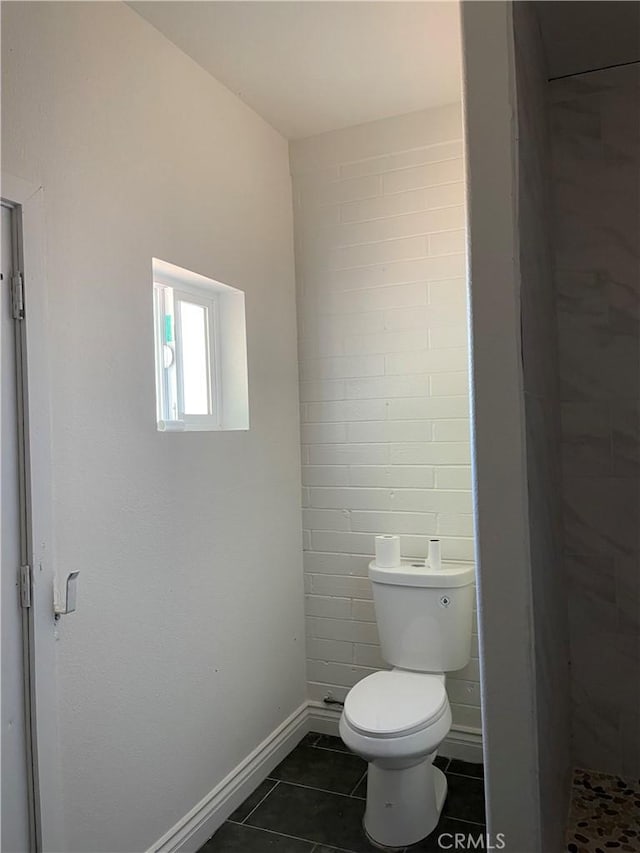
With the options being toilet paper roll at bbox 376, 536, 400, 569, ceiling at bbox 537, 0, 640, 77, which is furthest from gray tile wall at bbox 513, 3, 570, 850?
toilet paper roll at bbox 376, 536, 400, 569

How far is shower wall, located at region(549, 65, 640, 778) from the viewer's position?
1.27 m

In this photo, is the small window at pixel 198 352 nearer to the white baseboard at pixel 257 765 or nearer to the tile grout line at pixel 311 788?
the white baseboard at pixel 257 765

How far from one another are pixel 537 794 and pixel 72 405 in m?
1.40

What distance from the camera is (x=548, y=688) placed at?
100cm

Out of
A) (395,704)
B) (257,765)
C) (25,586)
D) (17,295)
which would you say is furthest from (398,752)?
(17,295)

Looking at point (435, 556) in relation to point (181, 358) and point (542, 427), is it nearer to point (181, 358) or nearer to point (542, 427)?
point (181, 358)

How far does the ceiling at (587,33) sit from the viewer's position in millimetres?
1062

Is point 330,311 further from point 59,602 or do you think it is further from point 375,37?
point 59,602

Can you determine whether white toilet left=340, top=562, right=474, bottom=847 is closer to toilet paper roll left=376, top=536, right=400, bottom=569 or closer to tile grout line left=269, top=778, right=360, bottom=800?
toilet paper roll left=376, top=536, right=400, bottom=569

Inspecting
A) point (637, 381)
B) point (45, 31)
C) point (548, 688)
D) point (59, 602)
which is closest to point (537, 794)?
point (548, 688)

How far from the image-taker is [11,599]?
1511 millimetres

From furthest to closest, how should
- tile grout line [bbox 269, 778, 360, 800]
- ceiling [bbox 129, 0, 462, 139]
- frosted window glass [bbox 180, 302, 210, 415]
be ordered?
frosted window glass [bbox 180, 302, 210, 415], tile grout line [bbox 269, 778, 360, 800], ceiling [bbox 129, 0, 462, 139]

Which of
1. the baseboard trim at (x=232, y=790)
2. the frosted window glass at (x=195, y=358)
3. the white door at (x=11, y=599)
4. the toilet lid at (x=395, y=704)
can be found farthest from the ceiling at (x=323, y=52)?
the baseboard trim at (x=232, y=790)

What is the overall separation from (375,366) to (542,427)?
1.76m
